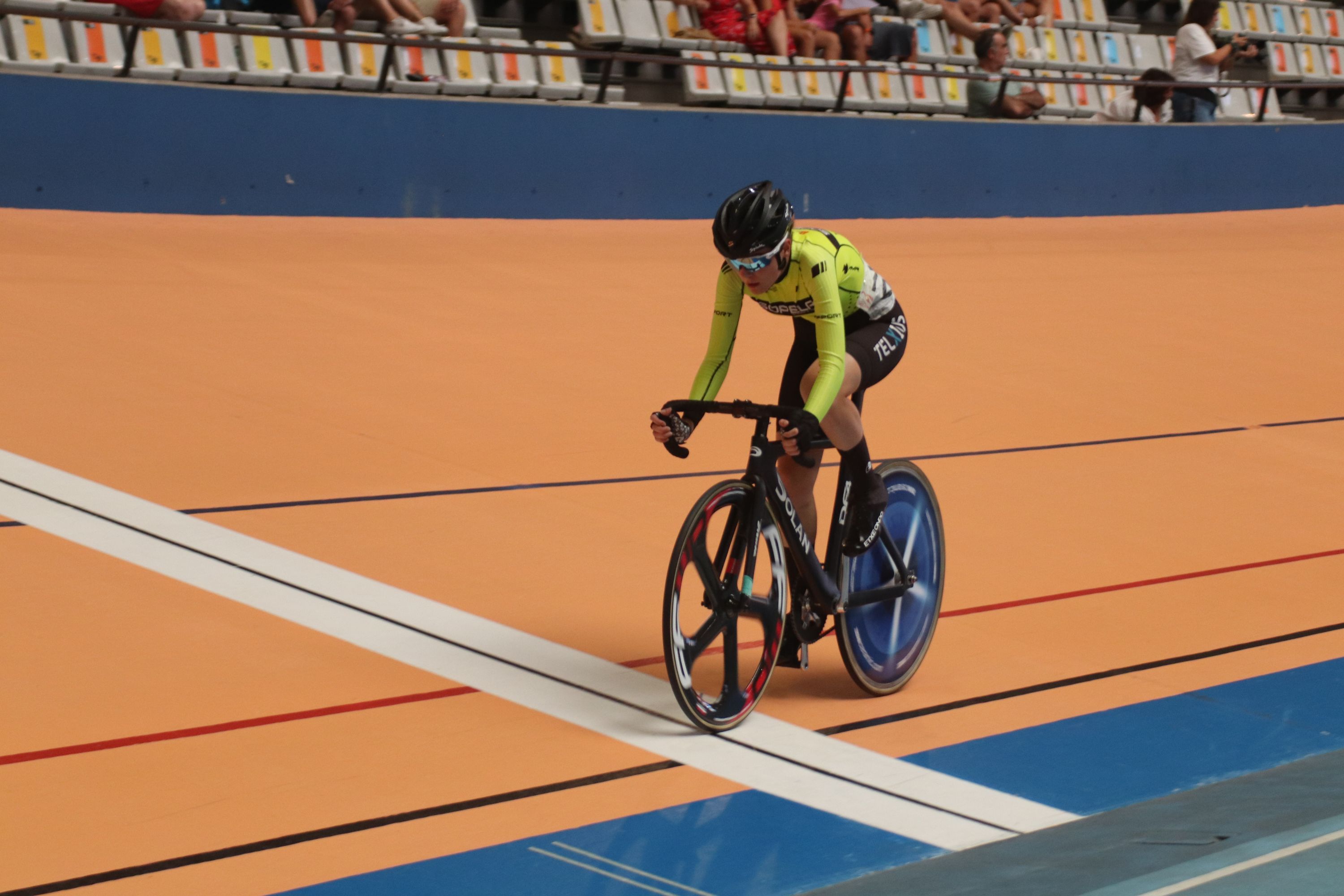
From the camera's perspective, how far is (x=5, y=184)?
890 cm

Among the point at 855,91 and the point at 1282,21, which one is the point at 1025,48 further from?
the point at 1282,21

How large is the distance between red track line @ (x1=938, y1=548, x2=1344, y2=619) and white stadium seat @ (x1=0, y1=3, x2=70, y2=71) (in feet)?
22.7

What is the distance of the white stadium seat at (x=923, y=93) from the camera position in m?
13.7

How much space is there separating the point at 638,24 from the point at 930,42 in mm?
3863

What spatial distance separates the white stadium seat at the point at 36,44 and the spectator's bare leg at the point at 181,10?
0.68 meters

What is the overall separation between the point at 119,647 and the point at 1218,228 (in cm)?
1354

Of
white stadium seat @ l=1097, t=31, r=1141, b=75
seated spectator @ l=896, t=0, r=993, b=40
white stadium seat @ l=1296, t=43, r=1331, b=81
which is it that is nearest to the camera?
seated spectator @ l=896, t=0, r=993, b=40

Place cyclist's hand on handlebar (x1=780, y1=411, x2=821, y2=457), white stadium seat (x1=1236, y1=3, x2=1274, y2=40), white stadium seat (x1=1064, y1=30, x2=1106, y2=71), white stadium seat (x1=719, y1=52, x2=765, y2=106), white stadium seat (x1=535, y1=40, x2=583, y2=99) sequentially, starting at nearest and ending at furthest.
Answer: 1. cyclist's hand on handlebar (x1=780, y1=411, x2=821, y2=457)
2. white stadium seat (x1=535, y1=40, x2=583, y2=99)
3. white stadium seat (x1=719, y1=52, x2=765, y2=106)
4. white stadium seat (x1=1064, y1=30, x2=1106, y2=71)
5. white stadium seat (x1=1236, y1=3, x2=1274, y2=40)

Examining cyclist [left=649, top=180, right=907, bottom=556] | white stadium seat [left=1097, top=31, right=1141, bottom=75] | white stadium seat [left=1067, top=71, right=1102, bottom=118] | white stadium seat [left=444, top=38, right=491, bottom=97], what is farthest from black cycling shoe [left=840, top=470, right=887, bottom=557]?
white stadium seat [left=1097, top=31, right=1141, bottom=75]

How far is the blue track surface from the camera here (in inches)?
118

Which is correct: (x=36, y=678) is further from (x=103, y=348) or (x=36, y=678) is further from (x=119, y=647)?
(x=103, y=348)

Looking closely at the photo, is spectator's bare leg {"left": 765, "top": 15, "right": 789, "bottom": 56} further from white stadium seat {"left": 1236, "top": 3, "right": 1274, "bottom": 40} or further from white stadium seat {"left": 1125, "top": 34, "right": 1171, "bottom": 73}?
white stadium seat {"left": 1236, "top": 3, "right": 1274, "bottom": 40}

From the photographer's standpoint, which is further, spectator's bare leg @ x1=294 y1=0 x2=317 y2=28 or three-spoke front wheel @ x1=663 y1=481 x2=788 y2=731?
spectator's bare leg @ x1=294 y1=0 x2=317 y2=28

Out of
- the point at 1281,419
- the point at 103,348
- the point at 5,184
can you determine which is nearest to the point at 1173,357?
the point at 1281,419
